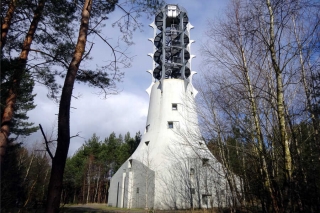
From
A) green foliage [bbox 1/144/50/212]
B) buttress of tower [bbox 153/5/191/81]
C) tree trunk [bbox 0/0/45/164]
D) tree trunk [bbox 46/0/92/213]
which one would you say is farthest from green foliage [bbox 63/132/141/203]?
tree trunk [bbox 46/0/92/213]

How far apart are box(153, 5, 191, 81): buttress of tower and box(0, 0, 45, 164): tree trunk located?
13.8 meters

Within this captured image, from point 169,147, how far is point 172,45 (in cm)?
877

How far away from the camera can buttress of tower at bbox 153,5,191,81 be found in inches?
837

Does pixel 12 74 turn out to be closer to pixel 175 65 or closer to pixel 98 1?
pixel 98 1

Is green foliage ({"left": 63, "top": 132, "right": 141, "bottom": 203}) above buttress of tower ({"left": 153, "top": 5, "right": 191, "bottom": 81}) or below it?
below

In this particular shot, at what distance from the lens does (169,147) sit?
724 inches

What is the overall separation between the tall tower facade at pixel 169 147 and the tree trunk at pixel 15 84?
9.03 metres

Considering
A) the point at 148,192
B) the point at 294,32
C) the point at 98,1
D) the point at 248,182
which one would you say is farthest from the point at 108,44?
the point at 148,192

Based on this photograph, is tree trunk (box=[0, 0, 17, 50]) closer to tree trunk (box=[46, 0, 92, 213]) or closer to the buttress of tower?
tree trunk (box=[46, 0, 92, 213])

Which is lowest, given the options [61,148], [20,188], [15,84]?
[20,188]

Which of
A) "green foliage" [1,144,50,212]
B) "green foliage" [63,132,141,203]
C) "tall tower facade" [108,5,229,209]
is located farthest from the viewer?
"green foliage" [63,132,141,203]

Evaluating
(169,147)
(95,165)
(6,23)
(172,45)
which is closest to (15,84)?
(6,23)

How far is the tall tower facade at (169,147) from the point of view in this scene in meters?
16.5

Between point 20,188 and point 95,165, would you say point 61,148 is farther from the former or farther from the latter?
point 95,165
